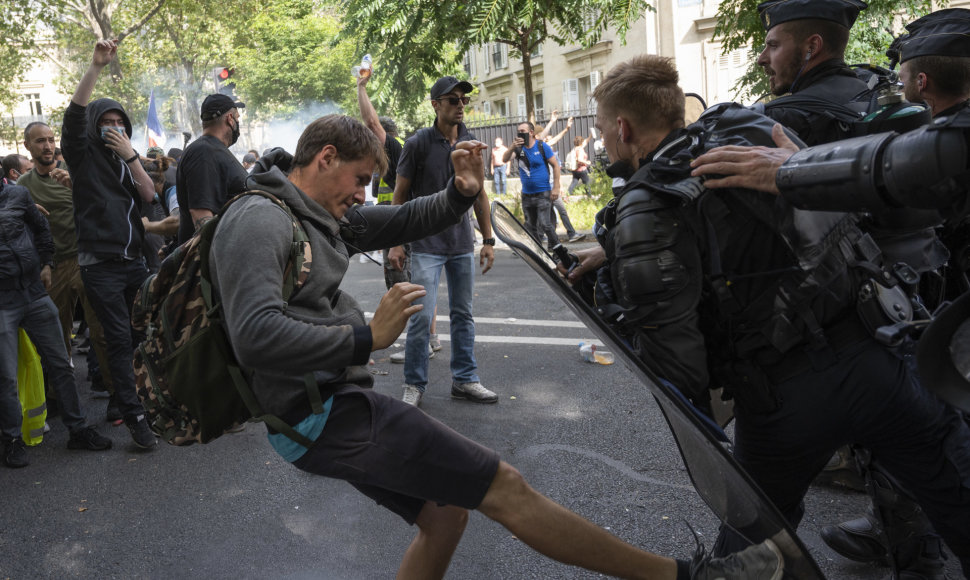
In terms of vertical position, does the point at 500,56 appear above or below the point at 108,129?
above

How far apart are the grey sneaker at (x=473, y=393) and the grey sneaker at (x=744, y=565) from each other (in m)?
2.81

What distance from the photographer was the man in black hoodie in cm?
474

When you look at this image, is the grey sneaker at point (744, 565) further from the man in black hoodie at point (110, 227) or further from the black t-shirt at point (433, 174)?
the man in black hoodie at point (110, 227)

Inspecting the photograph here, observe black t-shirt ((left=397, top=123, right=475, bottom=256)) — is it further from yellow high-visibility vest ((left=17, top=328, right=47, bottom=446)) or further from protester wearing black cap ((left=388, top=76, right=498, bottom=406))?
yellow high-visibility vest ((left=17, top=328, right=47, bottom=446))

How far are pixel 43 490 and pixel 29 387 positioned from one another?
858mm

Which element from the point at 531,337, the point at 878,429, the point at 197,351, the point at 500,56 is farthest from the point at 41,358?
the point at 500,56

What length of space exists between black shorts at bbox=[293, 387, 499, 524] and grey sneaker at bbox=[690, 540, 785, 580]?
0.64m

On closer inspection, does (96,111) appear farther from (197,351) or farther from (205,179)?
(197,351)

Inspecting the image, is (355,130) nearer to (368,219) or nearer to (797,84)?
(368,219)

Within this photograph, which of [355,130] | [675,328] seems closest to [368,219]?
[355,130]

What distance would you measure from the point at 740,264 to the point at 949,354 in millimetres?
736

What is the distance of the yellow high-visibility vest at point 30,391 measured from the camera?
4.78 metres

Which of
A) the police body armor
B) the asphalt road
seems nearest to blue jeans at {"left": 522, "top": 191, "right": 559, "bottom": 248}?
the asphalt road

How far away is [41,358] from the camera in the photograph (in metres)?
5.07
